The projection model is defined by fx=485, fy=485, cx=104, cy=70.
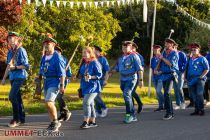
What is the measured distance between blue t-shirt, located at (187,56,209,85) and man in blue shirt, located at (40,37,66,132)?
A: 160 inches

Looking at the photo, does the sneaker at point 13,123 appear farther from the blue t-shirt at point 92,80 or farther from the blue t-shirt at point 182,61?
the blue t-shirt at point 182,61

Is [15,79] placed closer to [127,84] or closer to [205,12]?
[127,84]

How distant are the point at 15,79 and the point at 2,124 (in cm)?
102

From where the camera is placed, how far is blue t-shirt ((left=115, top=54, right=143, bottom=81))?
10.4 meters

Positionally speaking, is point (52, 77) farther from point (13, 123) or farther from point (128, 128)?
point (128, 128)

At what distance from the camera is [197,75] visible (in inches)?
464

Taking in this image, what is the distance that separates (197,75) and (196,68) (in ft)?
0.60

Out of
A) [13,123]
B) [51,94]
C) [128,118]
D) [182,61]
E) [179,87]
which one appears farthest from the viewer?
[182,61]

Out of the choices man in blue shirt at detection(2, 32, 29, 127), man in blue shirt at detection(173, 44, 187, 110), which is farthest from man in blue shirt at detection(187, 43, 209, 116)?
man in blue shirt at detection(2, 32, 29, 127)

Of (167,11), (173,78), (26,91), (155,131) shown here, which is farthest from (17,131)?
(167,11)

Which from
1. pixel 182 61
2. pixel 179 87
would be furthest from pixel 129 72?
pixel 182 61

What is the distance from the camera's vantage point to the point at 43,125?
981cm

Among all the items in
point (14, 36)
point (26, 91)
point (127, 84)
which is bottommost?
point (26, 91)

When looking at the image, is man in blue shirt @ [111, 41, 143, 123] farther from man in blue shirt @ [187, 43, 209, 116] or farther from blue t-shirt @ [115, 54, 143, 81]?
man in blue shirt @ [187, 43, 209, 116]
